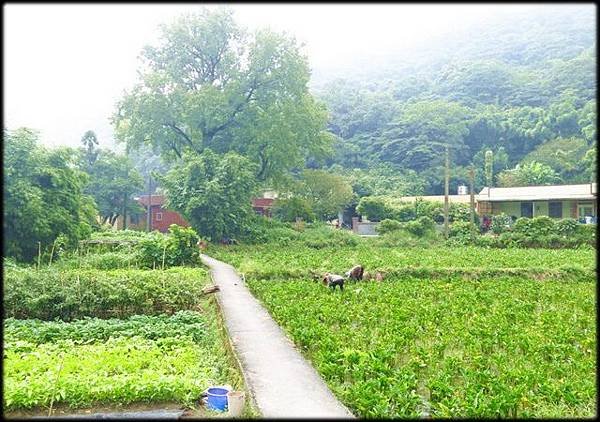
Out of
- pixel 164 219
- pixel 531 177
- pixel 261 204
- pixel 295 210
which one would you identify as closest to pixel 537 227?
pixel 295 210

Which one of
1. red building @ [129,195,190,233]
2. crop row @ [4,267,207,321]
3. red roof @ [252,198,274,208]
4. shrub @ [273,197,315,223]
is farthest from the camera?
red roof @ [252,198,274,208]

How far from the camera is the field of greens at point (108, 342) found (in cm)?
709

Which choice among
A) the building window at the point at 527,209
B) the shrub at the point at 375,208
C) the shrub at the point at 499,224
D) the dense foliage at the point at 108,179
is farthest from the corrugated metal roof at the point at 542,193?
the dense foliage at the point at 108,179

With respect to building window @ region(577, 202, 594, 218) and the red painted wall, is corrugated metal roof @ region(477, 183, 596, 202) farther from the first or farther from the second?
the red painted wall

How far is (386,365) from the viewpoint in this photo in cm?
786

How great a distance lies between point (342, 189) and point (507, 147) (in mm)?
30003

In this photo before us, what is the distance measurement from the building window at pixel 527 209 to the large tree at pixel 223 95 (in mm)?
17014

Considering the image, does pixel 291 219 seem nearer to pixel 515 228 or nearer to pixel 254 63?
pixel 254 63

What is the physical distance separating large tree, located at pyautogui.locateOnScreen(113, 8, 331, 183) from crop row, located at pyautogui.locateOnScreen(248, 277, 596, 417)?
22772mm

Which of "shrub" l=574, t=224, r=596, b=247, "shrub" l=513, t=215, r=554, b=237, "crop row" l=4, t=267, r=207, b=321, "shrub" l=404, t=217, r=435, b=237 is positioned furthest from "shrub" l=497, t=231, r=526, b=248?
"crop row" l=4, t=267, r=207, b=321

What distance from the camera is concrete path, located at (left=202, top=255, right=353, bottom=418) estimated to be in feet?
22.2

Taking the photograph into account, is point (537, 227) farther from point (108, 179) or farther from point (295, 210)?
point (108, 179)

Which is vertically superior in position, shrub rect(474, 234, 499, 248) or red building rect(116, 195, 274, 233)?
→ red building rect(116, 195, 274, 233)

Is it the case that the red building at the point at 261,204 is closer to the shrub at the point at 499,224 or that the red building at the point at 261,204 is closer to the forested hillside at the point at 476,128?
the forested hillside at the point at 476,128
